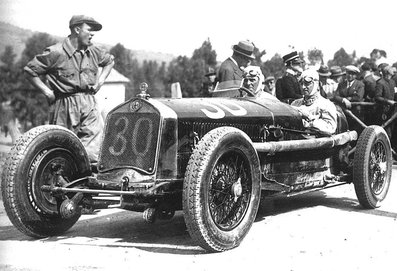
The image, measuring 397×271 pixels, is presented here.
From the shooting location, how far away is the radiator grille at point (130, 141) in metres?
5.58

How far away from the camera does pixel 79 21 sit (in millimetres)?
7367

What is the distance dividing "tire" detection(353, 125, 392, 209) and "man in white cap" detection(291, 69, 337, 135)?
43 centimetres

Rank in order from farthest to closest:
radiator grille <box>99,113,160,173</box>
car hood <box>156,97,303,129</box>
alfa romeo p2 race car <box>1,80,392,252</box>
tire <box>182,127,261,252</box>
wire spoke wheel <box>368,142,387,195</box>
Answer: wire spoke wheel <box>368,142,387,195</box> → car hood <box>156,97,303,129</box> → radiator grille <box>99,113,160,173</box> → alfa romeo p2 race car <box>1,80,392,252</box> → tire <box>182,127,261,252</box>

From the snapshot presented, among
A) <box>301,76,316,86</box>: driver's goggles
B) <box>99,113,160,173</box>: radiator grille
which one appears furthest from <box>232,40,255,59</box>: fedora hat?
<box>99,113,160,173</box>: radiator grille

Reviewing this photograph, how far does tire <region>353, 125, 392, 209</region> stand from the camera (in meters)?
7.12

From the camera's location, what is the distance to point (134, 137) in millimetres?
5719

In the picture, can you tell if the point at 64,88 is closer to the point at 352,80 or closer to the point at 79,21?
the point at 79,21

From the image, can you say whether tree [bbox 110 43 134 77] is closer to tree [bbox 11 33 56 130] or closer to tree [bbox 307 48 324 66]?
tree [bbox 11 33 56 130]

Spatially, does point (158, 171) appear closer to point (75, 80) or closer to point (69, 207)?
point (69, 207)

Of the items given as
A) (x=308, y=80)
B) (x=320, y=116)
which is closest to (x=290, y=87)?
(x=308, y=80)

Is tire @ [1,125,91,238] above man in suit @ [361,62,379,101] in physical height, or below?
below

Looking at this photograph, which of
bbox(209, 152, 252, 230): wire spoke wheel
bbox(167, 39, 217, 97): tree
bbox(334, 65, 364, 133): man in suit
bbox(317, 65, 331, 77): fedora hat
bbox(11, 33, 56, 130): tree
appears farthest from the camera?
bbox(167, 39, 217, 97): tree

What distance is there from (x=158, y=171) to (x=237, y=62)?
339 centimetres

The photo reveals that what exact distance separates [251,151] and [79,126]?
2640 millimetres
